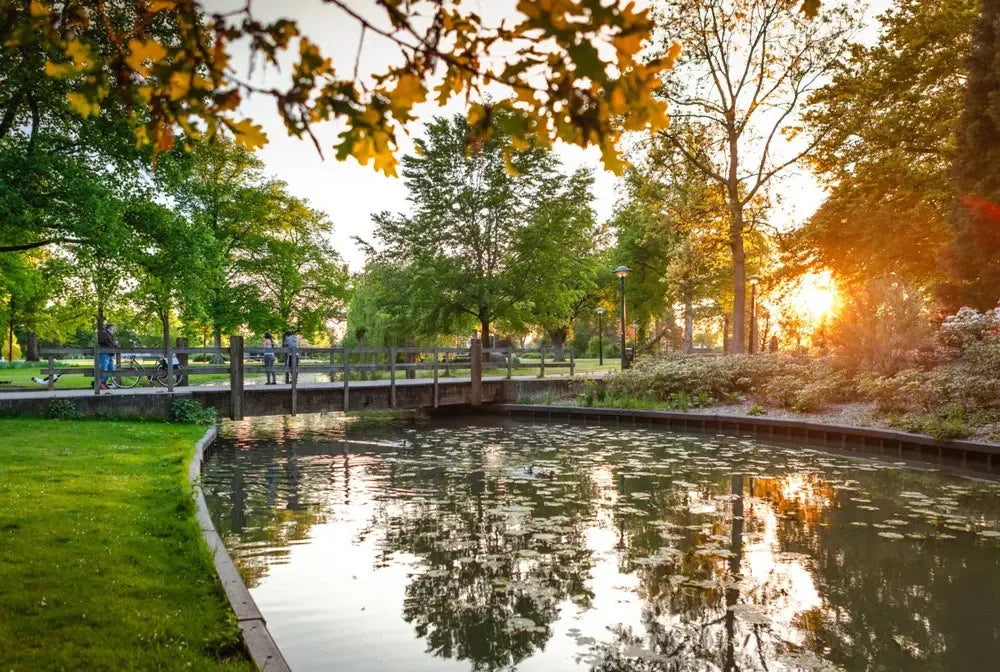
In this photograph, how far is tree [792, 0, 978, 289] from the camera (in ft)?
73.3

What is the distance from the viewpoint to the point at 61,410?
52.7ft

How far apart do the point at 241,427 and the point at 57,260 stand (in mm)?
12537

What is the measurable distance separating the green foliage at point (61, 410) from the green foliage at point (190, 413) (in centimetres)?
202

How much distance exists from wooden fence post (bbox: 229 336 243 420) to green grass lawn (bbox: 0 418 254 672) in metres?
8.27

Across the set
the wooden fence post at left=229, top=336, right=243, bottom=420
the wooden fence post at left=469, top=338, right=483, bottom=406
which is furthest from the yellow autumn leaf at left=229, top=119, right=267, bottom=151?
the wooden fence post at left=469, top=338, right=483, bottom=406

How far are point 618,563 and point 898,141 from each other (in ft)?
71.1

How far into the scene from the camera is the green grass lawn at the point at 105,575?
4.18 metres

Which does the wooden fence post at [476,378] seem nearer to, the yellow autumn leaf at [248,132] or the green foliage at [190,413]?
the green foliage at [190,413]

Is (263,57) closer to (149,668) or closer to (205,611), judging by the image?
(149,668)

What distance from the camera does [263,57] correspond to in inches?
127

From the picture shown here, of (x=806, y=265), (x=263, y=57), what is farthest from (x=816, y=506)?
(x=806, y=265)

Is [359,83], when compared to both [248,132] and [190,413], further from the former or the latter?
[190,413]

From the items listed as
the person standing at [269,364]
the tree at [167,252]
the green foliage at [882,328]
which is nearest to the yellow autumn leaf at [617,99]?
the green foliage at [882,328]

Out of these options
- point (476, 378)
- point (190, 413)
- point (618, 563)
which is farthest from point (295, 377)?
point (618, 563)
